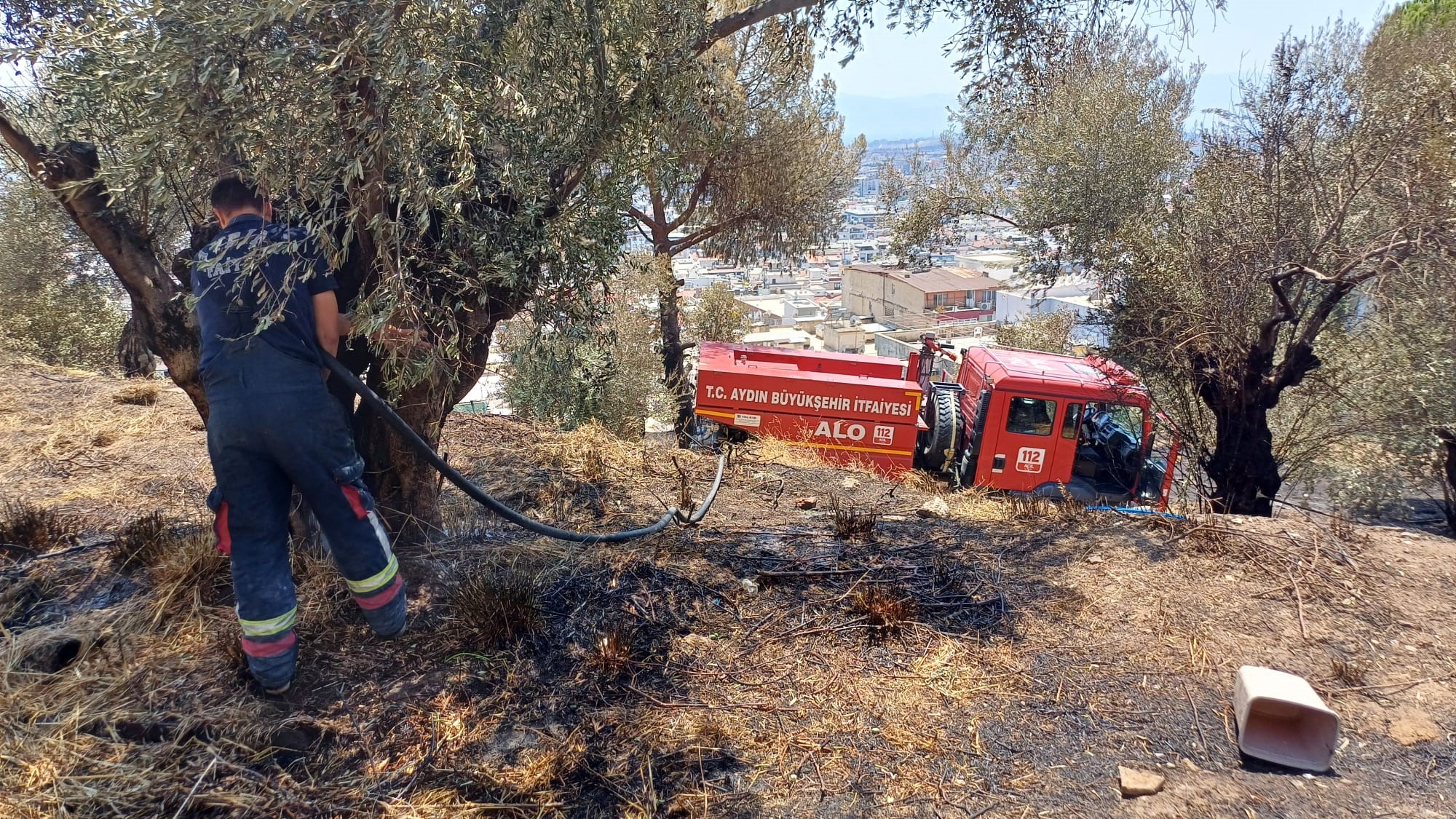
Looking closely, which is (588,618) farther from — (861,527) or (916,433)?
(916,433)

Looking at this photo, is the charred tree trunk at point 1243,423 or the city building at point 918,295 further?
the city building at point 918,295

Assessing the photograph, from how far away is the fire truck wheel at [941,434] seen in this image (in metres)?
10.7

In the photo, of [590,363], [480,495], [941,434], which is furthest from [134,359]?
[941,434]

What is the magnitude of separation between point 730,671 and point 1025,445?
7.46 metres

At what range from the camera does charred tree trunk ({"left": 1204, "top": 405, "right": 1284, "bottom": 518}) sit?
7.34 metres

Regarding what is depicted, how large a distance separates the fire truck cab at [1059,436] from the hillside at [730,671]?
14.5 ft

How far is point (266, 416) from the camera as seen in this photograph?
2.90m

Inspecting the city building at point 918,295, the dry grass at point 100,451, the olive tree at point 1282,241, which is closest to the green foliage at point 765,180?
the olive tree at point 1282,241

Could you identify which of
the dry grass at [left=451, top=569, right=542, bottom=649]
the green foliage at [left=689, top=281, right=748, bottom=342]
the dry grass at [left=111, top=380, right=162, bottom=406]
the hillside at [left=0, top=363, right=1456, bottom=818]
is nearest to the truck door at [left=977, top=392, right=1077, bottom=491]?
the hillside at [left=0, top=363, right=1456, bottom=818]

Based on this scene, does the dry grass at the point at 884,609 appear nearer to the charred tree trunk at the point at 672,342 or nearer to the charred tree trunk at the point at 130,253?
the charred tree trunk at the point at 130,253

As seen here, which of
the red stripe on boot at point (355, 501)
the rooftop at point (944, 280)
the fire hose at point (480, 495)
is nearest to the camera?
the red stripe on boot at point (355, 501)

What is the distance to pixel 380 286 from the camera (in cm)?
305

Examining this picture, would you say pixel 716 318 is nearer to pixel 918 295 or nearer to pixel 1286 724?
pixel 918 295

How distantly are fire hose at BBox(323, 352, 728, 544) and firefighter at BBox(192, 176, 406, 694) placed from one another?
9.7 inches
